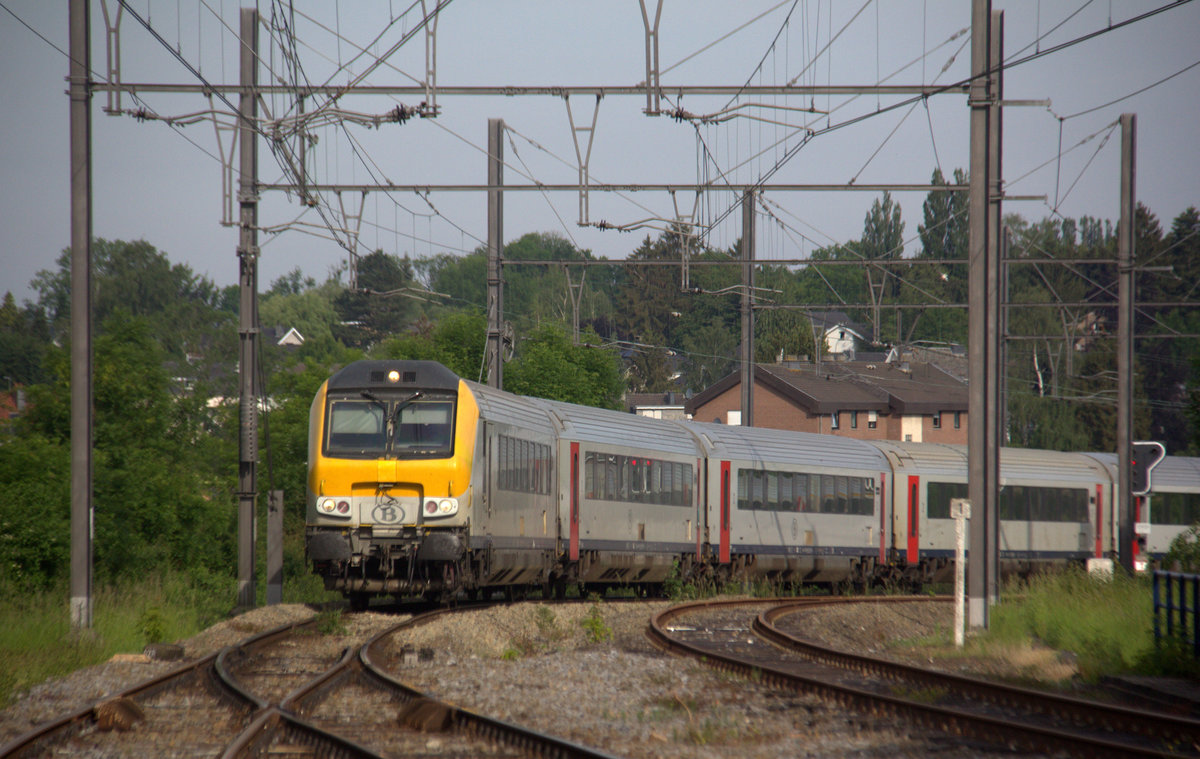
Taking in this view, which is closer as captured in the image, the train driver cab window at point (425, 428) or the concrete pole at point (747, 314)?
the train driver cab window at point (425, 428)

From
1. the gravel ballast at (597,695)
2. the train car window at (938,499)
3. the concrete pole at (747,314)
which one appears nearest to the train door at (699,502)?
the train car window at (938,499)

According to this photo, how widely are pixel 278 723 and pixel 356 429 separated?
7810 millimetres

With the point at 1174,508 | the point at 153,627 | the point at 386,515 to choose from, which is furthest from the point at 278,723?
the point at 1174,508

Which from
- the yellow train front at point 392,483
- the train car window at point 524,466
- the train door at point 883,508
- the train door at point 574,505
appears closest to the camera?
the yellow train front at point 392,483

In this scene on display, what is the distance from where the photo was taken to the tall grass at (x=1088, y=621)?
1238 centimetres

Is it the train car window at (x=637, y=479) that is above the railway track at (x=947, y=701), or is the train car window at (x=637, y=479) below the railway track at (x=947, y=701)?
above

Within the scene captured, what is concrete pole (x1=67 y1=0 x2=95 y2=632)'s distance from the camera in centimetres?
1449

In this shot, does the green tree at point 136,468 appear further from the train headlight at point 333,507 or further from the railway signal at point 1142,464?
the railway signal at point 1142,464

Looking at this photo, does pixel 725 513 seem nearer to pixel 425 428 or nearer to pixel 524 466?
pixel 524 466

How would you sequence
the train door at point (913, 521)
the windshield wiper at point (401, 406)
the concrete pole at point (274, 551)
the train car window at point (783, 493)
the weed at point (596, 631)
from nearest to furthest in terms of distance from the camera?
1. the weed at point (596, 631)
2. the windshield wiper at point (401, 406)
3. the concrete pole at point (274, 551)
4. the train car window at point (783, 493)
5. the train door at point (913, 521)

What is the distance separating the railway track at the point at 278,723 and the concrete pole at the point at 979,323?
26.2 feet

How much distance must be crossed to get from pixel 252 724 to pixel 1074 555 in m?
24.3

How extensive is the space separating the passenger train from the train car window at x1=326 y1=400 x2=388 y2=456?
19mm

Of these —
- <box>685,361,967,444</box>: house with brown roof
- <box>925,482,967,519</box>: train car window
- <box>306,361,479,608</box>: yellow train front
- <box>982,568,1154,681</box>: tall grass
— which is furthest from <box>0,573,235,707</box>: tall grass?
<box>685,361,967,444</box>: house with brown roof
